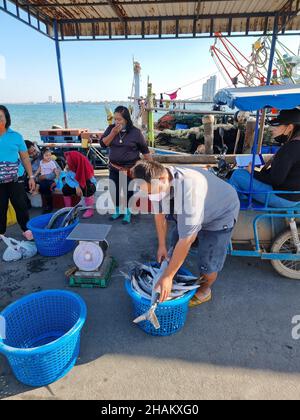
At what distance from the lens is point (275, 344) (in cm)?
263

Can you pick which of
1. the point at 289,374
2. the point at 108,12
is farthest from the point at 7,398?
the point at 108,12

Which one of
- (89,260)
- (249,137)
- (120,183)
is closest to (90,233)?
(89,260)

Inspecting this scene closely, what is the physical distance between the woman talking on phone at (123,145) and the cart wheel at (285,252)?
2.37 metres

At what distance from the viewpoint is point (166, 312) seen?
8.35 feet

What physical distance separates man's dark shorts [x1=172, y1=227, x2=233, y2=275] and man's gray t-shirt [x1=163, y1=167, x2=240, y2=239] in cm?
8

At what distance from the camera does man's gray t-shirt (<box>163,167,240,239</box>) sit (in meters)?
2.18

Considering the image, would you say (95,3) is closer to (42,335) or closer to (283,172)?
(283,172)

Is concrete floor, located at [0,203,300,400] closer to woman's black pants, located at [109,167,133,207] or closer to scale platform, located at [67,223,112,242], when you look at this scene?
scale platform, located at [67,223,112,242]

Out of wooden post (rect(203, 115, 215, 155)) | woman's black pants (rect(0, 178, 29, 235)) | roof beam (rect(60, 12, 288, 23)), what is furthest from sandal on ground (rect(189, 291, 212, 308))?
roof beam (rect(60, 12, 288, 23))

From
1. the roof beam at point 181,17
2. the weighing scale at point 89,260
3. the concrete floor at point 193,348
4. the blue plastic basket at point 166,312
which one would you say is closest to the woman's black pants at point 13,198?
the concrete floor at point 193,348

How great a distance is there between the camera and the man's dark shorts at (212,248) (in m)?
2.74

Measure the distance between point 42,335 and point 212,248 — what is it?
1842 mm

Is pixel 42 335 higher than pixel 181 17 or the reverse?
the reverse

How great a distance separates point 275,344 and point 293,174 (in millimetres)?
1794
